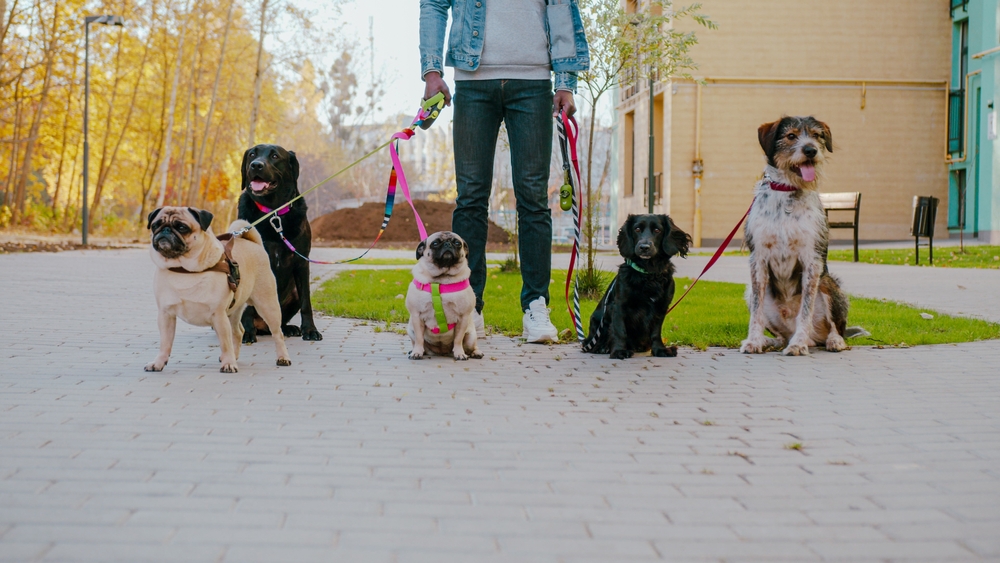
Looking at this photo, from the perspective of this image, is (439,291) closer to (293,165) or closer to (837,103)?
(293,165)

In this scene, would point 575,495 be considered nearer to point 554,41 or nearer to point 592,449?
point 592,449

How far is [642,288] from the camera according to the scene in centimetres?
564

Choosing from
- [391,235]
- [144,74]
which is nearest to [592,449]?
[391,235]

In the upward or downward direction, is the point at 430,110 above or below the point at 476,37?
below

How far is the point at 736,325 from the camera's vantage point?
711cm

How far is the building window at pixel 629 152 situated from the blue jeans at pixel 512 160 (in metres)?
31.7

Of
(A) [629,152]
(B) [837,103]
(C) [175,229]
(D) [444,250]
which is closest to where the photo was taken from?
(C) [175,229]

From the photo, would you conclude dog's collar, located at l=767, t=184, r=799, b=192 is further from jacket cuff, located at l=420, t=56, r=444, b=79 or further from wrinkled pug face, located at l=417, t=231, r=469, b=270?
jacket cuff, located at l=420, t=56, r=444, b=79

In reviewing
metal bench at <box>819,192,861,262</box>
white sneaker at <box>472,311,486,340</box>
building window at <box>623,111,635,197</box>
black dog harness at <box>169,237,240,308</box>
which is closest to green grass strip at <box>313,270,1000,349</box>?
white sneaker at <box>472,311,486,340</box>

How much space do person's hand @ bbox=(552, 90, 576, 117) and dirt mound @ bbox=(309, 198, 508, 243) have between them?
26.7 metres

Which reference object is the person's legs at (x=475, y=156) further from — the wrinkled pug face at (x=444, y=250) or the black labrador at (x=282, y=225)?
the black labrador at (x=282, y=225)

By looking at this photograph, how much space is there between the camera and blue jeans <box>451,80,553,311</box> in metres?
5.98

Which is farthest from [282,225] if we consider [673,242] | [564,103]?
[673,242]

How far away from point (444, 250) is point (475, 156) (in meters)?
1.08
